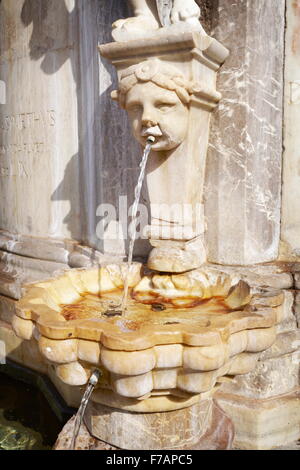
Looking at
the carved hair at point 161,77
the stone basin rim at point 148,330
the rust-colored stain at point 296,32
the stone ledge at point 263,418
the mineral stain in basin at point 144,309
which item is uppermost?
the rust-colored stain at point 296,32

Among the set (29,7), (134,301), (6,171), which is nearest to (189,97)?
(134,301)

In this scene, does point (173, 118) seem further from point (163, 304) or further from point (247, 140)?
point (163, 304)

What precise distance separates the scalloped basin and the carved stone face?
2.55 feet

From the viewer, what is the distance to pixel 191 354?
1.61m

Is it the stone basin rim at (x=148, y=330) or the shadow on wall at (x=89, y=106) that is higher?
the shadow on wall at (x=89, y=106)

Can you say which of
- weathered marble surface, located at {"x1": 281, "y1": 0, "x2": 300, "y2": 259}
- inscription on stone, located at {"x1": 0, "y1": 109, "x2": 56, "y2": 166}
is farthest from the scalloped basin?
inscription on stone, located at {"x1": 0, "y1": 109, "x2": 56, "y2": 166}

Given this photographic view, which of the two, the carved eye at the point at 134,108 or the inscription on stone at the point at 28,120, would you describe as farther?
the inscription on stone at the point at 28,120

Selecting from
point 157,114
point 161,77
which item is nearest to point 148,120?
point 157,114

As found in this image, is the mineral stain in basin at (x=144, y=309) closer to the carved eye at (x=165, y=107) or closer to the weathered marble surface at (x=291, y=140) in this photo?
the weathered marble surface at (x=291, y=140)

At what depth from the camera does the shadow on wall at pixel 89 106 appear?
289cm

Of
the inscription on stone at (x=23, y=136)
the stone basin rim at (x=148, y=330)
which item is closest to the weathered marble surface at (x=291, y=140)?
the stone basin rim at (x=148, y=330)

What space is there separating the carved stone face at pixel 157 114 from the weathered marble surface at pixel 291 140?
0.69 meters
